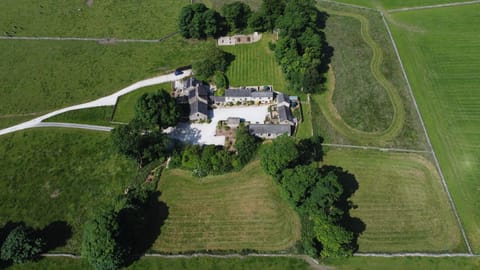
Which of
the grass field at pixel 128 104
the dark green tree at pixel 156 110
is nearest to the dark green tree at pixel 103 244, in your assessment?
the dark green tree at pixel 156 110

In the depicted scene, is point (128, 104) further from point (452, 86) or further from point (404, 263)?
point (452, 86)

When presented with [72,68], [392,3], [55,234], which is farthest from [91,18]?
[392,3]

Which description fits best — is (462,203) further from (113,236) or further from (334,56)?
(113,236)

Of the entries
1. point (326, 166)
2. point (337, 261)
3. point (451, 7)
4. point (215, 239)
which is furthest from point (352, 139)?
point (451, 7)

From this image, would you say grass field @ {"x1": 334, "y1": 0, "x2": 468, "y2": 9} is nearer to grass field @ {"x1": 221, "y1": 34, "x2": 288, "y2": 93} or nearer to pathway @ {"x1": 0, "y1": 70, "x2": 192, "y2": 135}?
grass field @ {"x1": 221, "y1": 34, "x2": 288, "y2": 93}

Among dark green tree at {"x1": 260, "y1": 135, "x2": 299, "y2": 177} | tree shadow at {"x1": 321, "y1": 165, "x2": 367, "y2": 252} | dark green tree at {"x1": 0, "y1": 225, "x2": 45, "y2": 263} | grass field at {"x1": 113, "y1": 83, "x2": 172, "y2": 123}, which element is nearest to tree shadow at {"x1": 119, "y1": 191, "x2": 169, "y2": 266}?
dark green tree at {"x1": 0, "y1": 225, "x2": 45, "y2": 263}

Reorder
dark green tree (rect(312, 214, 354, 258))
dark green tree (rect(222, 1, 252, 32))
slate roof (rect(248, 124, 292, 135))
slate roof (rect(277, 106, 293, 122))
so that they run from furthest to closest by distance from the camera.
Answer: dark green tree (rect(222, 1, 252, 32)) → slate roof (rect(277, 106, 293, 122)) → slate roof (rect(248, 124, 292, 135)) → dark green tree (rect(312, 214, 354, 258))
